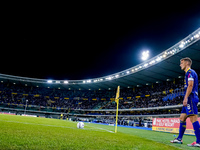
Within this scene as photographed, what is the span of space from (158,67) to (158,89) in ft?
32.4

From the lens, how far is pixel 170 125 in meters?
12.4

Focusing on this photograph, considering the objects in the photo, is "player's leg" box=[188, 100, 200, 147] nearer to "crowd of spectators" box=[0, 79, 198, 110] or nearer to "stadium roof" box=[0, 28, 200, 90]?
"stadium roof" box=[0, 28, 200, 90]

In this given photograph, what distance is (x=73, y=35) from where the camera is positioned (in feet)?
86.9

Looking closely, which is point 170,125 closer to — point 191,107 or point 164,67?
point 191,107

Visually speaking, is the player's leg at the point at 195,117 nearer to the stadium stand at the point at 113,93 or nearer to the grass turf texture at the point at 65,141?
the grass turf texture at the point at 65,141

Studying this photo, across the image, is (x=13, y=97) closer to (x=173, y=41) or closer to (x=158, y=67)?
(x=158, y=67)

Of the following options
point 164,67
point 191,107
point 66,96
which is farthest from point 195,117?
point 66,96

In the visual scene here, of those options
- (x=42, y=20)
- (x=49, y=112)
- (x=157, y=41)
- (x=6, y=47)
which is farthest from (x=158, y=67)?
(x=49, y=112)


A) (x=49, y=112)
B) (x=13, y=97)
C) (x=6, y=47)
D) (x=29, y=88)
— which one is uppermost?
(x=6, y=47)

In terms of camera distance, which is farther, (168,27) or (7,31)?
(7,31)

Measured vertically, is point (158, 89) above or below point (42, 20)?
below

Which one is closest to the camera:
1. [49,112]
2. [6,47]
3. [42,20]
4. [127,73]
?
[42,20]

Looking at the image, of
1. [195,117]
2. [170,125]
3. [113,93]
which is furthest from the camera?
[113,93]

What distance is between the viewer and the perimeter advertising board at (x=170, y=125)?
10742 mm
